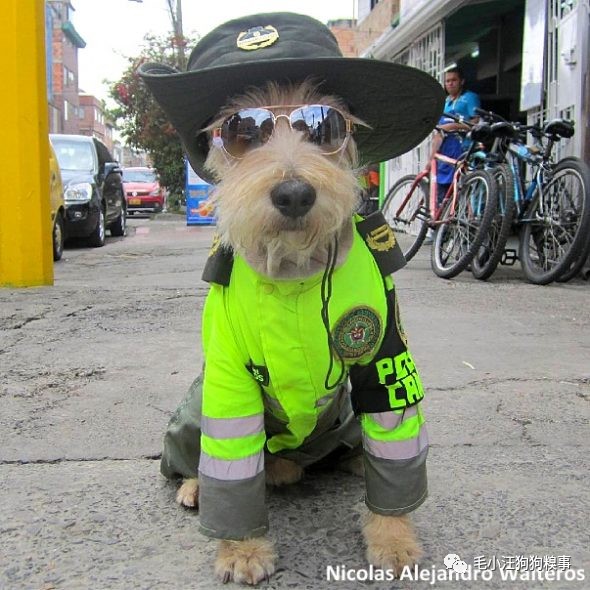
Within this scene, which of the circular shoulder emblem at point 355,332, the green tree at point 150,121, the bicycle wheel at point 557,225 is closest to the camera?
the circular shoulder emblem at point 355,332

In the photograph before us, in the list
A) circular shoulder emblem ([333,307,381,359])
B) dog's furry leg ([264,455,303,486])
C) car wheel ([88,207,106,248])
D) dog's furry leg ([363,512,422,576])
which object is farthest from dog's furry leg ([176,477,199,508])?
car wheel ([88,207,106,248])

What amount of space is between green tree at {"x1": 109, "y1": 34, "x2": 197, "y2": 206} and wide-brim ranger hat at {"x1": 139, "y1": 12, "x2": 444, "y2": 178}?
20846 mm

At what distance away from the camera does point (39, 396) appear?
9.91 feet

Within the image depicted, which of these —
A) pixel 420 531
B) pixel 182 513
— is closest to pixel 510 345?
pixel 420 531

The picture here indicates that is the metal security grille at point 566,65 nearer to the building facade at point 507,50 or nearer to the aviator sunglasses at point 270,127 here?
the building facade at point 507,50

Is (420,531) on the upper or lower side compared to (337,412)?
lower

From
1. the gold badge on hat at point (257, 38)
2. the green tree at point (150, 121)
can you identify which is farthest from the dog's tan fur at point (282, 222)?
the green tree at point (150, 121)

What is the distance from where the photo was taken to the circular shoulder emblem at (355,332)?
5.49ft

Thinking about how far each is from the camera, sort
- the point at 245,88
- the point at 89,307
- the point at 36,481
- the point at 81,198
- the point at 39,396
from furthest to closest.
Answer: the point at 81,198 < the point at 89,307 < the point at 39,396 < the point at 36,481 < the point at 245,88

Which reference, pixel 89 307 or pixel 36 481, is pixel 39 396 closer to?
pixel 36 481

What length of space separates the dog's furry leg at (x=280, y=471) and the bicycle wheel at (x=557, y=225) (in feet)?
12.2

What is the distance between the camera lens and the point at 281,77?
1813 mm

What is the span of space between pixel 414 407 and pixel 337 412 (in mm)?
271

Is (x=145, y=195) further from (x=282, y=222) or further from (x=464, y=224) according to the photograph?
(x=282, y=222)
